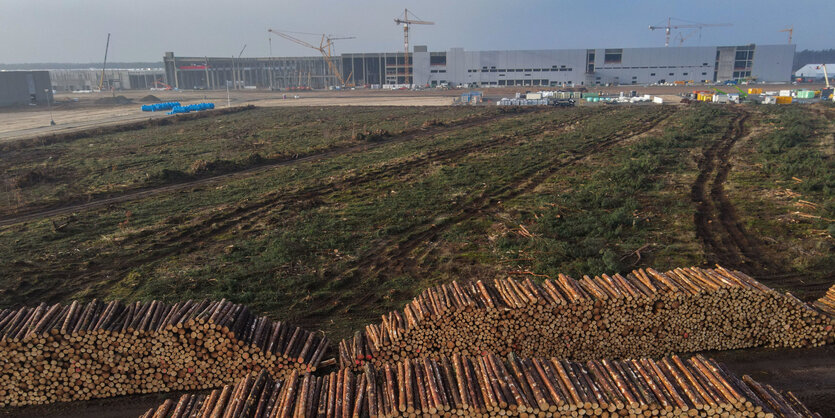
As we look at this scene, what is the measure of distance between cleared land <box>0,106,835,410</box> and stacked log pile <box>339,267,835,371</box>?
243 cm

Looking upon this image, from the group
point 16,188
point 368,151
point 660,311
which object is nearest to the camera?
point 660,311

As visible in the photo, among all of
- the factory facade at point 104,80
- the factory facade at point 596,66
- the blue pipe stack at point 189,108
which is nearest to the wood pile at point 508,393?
the blue pipe stack at point 189,108

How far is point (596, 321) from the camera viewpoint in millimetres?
10820

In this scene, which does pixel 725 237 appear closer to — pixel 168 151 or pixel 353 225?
pixel 353 225

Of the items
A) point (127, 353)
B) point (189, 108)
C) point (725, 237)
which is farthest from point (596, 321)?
point (189, 108)

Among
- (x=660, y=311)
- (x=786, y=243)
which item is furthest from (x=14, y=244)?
(x=786, y=243)

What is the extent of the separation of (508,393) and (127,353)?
7492 mm

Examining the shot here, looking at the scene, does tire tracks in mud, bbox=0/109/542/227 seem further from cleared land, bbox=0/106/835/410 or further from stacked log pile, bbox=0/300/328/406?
stacked log pile, bbox=0/300/328/406

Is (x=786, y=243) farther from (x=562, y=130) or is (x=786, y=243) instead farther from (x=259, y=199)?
(x=562, y=130)

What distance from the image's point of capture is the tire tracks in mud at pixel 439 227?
1565 cm

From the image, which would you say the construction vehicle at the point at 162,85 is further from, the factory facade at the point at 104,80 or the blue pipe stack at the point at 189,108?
the blue pipe stack at the point at 189,108

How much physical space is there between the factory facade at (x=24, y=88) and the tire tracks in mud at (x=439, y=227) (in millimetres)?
87448

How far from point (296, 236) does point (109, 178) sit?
1665cm

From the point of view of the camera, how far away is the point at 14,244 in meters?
18.0
